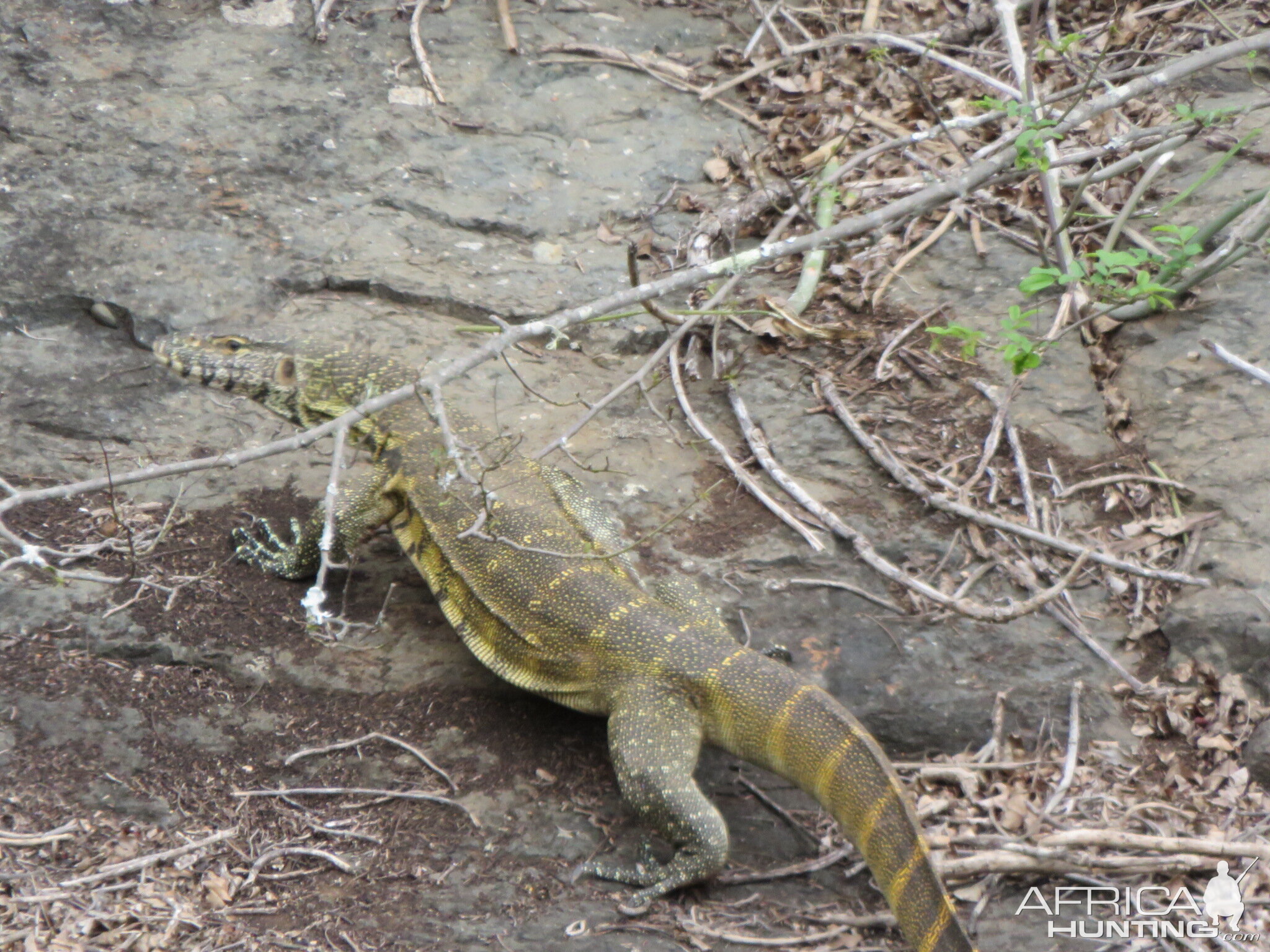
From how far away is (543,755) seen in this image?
16.3ft

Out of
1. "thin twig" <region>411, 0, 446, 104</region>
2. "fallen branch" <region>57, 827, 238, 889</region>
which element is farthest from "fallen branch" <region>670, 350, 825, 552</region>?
"thin twig" <region>411, 0, 446, 104</region>

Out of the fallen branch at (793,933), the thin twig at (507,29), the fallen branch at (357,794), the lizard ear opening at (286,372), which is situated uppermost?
the thin twig at (507,29)

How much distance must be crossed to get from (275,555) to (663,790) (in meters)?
2.51

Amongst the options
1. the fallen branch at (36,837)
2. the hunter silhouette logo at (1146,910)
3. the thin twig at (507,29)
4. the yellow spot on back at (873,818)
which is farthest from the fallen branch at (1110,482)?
the thin twig at (507,29)

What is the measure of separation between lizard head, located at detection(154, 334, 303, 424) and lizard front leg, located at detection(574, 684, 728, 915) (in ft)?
8.57

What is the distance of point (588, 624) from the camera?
15.9ft

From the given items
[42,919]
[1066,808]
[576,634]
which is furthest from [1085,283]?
[42,919]

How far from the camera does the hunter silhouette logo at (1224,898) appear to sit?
418 centimetres

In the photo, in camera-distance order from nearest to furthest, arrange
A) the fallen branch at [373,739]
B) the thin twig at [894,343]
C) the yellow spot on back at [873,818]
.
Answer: the yellow spot on back at [873,818]
the fallen branch at [373,739]
the thin twig at [894,343]

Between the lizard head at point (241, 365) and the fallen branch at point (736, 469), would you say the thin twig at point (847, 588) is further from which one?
the lizard head at point (241, 365)

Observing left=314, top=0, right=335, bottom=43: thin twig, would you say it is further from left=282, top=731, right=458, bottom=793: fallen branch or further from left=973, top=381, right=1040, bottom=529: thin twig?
left=282, top=731, right=458, bottom=793: fallen branch

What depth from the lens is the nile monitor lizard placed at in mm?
4176

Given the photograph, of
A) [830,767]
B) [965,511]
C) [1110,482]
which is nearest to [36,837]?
[830,767]

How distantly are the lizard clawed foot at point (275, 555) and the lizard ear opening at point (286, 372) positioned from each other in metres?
0.75
